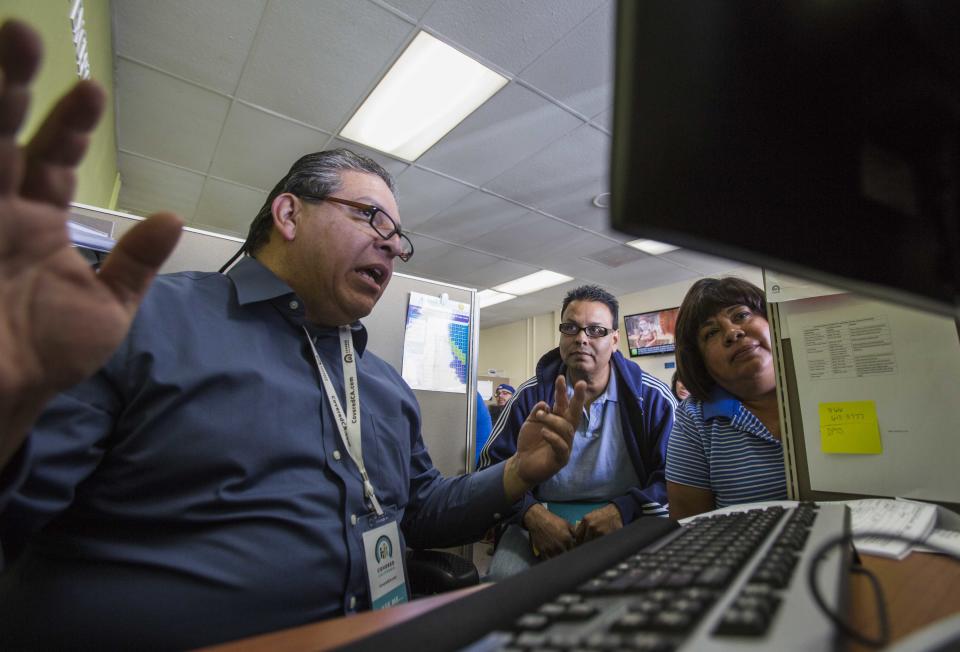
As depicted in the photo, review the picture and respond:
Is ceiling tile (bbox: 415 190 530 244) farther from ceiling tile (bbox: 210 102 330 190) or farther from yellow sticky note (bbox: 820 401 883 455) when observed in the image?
yellow sticky note (bbox: 820 401 883 455)

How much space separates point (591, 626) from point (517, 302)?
19.8 feet

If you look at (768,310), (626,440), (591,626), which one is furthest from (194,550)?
(626,440)

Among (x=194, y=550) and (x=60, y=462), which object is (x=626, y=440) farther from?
(x=60, y=462)

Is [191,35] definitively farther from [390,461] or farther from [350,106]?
[390,461]

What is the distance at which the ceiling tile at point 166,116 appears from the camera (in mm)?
2244

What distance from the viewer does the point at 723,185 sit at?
1.02ft

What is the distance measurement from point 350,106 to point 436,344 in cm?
166

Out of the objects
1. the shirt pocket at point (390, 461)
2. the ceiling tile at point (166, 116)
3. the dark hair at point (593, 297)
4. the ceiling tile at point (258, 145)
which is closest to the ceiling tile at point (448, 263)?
the ceiling tile at point (258, 145)

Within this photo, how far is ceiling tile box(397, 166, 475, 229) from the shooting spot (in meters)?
3.13

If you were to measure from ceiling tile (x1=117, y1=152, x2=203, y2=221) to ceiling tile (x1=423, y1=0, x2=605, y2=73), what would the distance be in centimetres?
213

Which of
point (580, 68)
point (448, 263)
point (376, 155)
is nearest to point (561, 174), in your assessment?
point (580, 68)

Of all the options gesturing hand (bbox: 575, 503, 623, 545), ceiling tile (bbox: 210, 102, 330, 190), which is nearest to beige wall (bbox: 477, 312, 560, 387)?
ceiling tile (bbox: 210, 102, 330, 190)

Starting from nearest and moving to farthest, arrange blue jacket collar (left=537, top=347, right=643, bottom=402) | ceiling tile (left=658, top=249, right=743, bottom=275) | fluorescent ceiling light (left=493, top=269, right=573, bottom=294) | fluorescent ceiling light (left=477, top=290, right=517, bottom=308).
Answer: blue jacket collar (left=537, top=347, right=643, bottom=402) < ceiling tile (left=658, top=249, right=743, bottom=275) < fluorescent ceiling light (left=493, top=269, right=573, bottom=294) < fluorescent ceiling light (left=477, top=290, right=517, bottom=308)

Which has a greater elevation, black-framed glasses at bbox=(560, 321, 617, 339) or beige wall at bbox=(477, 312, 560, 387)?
beige wall at bbox=(477, 312, 560, 387)
